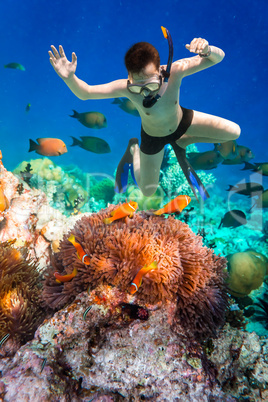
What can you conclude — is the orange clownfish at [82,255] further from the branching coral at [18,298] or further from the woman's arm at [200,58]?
the woman's arm at [200,58]

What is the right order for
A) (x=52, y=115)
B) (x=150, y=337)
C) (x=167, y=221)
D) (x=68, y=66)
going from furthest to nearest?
(x=52, y=115), (x=68, y=66), (x=167, y=221), (x=150, y=337)

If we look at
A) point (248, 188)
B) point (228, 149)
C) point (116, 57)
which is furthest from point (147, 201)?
point (116, 57)

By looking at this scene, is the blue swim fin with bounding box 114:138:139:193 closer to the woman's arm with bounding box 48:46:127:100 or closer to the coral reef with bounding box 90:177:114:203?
the woman's arm with bounding box 48:46:127:100

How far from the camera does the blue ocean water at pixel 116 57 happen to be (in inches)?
1163

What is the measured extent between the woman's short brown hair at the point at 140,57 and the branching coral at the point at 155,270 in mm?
1716

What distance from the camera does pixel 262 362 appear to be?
1.90 meters

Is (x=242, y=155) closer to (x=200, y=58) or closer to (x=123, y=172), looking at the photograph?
(x=123, y=172)

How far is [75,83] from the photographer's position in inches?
116

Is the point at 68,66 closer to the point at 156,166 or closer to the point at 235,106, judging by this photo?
the point at 156,166

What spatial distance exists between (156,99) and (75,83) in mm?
1263

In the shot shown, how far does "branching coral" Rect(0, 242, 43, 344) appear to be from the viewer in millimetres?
2061

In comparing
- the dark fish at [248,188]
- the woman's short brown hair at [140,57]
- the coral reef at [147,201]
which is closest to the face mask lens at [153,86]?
the woman's short brown hair at [140,57]

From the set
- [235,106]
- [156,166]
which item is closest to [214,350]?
[156,166]

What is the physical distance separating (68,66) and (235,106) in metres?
45.8
